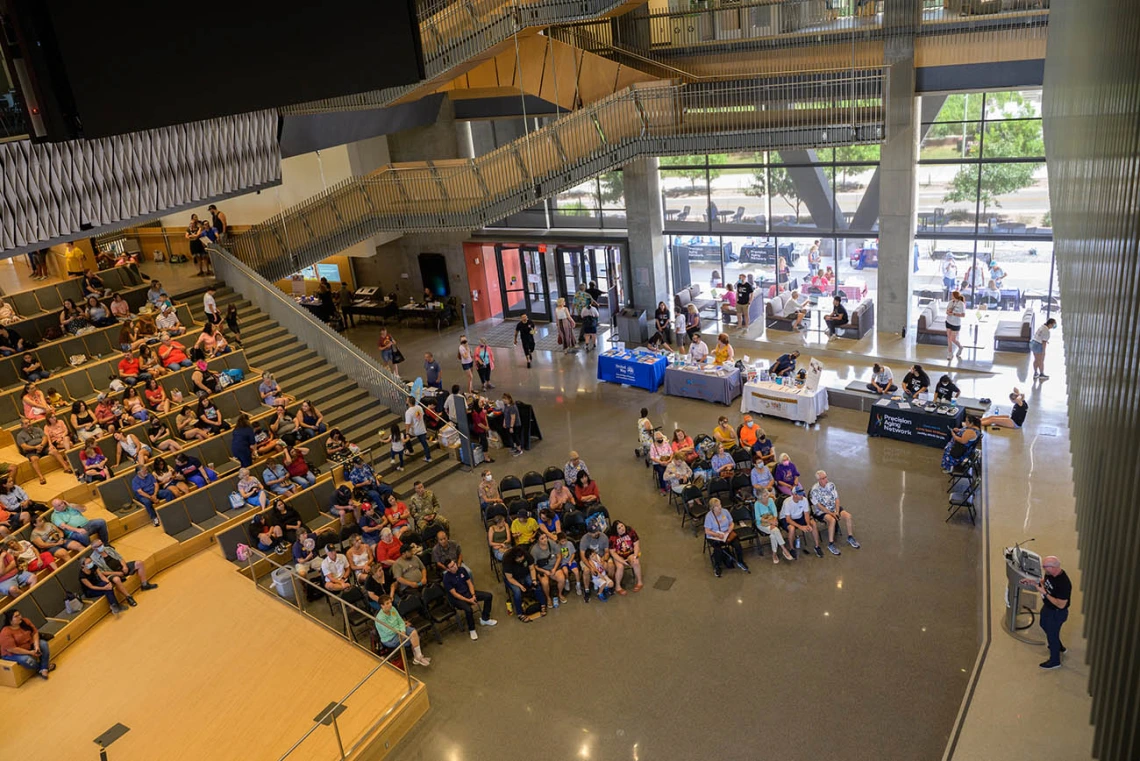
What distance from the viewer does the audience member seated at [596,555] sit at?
1207 centimetres

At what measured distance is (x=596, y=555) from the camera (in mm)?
12078

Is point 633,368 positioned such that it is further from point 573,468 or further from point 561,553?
point 561,553

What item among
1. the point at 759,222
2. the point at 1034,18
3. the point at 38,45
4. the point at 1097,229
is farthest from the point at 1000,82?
the point at 38,45

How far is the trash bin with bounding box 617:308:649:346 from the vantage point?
22156mm

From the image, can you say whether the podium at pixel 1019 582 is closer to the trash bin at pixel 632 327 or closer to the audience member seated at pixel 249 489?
the audience member seated at pixel 249 489

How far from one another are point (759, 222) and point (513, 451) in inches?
366

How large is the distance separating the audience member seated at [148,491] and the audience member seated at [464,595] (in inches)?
213

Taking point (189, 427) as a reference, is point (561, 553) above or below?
below

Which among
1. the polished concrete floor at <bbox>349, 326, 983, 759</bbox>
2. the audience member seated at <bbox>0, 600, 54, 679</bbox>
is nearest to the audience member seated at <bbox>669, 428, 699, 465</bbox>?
the polished concrete floor at <bbox>349, 326, 983, 759</bbox>

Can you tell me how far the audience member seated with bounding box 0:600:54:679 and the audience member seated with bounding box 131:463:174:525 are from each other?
301cm

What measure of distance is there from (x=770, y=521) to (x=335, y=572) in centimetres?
617

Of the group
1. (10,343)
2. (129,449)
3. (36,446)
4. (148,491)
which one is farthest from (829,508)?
(10,343)

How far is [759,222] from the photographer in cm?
2169

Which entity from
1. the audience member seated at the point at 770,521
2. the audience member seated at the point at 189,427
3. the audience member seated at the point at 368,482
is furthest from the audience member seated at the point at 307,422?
the audience member seated at the point at 770,521
